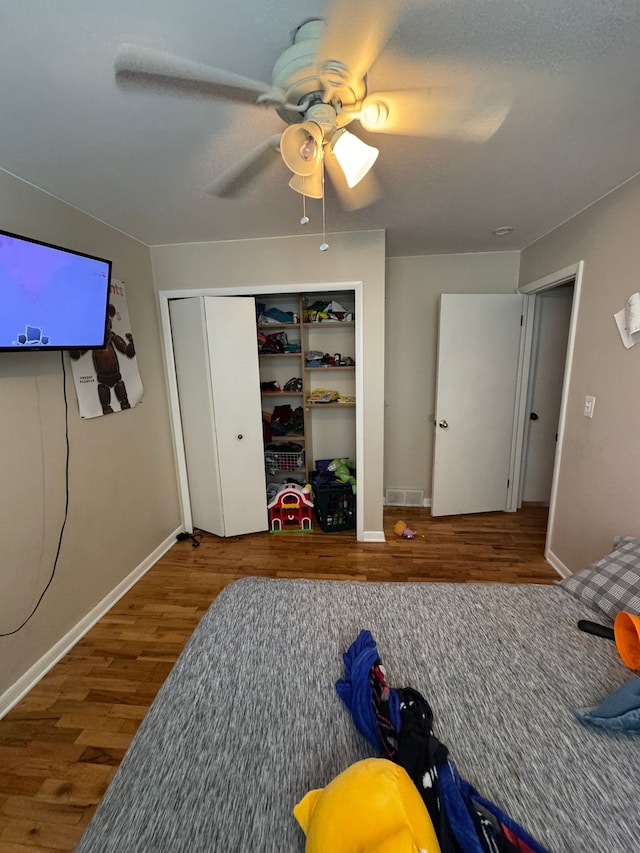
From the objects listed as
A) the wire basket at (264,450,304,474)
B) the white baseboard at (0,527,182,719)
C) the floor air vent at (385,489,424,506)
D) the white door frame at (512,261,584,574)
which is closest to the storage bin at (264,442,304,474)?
the wire basket at (264,450,304,474)

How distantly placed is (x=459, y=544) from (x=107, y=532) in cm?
262

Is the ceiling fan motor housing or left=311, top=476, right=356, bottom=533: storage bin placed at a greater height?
the ceiling fan motor housing

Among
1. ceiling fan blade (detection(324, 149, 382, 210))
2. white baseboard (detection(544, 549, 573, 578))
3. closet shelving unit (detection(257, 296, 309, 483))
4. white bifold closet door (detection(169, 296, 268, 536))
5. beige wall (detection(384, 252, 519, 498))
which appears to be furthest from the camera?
closet shelving unit (detection(257, 296, 309, 483))

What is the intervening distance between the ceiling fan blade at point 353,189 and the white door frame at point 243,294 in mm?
575

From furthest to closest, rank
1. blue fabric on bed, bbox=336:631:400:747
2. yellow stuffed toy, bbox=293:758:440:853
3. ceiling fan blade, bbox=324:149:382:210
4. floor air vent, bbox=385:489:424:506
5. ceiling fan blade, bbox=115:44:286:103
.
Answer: floor air vent, bbox=385:489:424:506 < ceiling fan blade, bbox=324:149:382:210 < blue fabric on bed, bbox=336:631:400:747 < ceiling fan blade, bbox=115:44:286:103 < yellow stuffed toy, bbox=293:758:440:853

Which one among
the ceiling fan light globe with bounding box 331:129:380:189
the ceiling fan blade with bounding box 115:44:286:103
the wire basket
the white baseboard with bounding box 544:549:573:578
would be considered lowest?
the white baseboard with bounding box 544:549:573:578

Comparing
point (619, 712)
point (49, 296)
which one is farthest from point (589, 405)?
point (49, 296)

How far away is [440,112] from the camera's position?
118 centimetres

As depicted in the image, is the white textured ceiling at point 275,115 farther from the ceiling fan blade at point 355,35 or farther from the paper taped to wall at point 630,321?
the paper taped to wall at point 630,321

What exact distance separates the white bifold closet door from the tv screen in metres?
0.87

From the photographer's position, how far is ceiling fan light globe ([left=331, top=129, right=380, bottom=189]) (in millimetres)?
987

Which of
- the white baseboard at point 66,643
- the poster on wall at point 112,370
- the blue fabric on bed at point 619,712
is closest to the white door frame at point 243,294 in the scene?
the poster on wall at point 112,370

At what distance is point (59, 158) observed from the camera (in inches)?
56.1

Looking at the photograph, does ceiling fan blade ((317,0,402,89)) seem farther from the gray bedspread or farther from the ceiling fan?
the gray bedspread
